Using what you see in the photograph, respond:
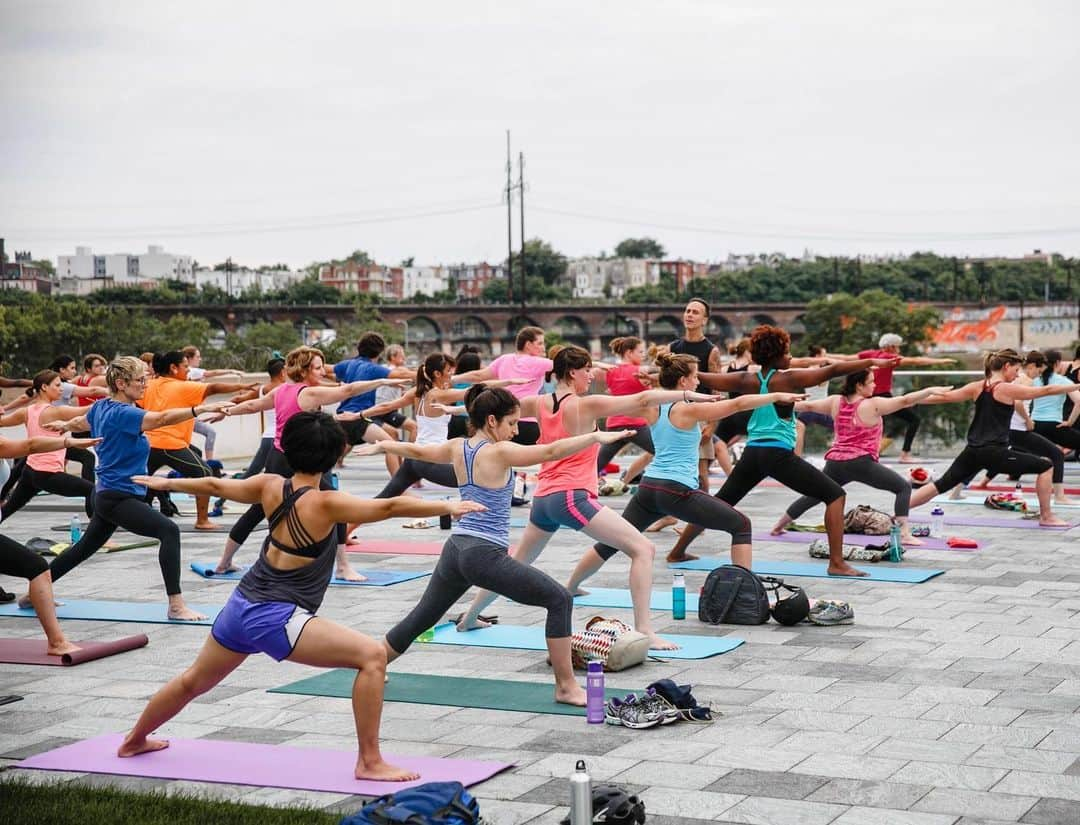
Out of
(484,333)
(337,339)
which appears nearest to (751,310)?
(484,333)

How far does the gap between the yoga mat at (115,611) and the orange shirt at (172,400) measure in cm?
149

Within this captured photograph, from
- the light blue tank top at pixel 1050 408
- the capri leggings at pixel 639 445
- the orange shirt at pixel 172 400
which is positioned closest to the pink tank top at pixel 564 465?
the orange shirt at pixel 172 400

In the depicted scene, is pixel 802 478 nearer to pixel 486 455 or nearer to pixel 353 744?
pixel 486 455

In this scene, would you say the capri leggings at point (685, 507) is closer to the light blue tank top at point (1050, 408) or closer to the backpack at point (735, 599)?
the backpack at point (735, 599)

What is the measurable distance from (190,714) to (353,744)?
116cm

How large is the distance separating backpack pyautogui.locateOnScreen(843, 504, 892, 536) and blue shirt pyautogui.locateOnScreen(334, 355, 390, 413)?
16.1 feet

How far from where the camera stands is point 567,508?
27.6 feet

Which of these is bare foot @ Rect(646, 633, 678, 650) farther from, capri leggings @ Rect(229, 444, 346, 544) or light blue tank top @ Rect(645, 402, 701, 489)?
capri leggings @ Rect(229, 444, 346, 544)

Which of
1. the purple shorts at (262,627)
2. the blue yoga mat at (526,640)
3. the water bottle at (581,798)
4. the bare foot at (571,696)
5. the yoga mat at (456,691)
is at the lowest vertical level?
the blue yoga mat at (526,640)

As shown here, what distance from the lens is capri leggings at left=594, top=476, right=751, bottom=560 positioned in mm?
9391

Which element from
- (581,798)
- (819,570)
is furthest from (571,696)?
(819,570)

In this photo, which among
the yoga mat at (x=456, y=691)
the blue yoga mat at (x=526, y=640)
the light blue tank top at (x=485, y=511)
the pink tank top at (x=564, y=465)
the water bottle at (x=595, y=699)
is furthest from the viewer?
the pink tank top at (x=564, y=465)

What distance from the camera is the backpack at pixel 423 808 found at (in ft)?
15.8

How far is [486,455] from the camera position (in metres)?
7.01
